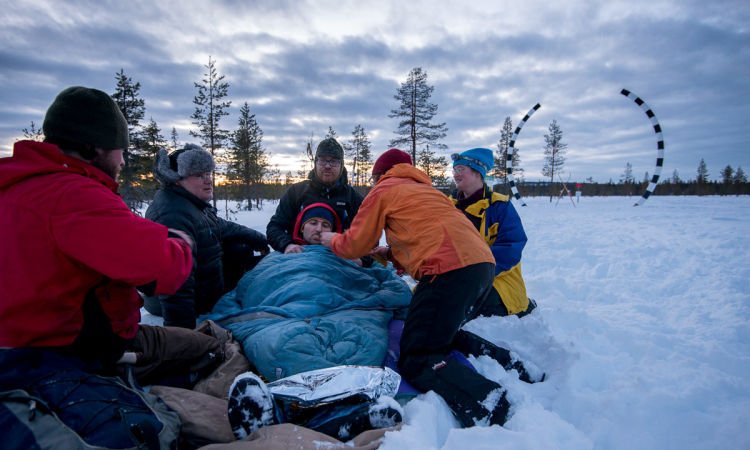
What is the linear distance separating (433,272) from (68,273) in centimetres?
186

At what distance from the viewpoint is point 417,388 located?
2.33 meters

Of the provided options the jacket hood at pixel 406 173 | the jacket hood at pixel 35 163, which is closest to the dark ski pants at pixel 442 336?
the jacket hood at pixel 406 173

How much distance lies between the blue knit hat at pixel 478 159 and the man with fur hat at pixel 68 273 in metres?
2.89

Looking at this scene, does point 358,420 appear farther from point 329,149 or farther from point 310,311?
point 329,149

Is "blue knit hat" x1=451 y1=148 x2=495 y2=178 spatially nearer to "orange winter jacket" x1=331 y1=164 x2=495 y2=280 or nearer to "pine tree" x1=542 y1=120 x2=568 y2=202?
"orange winter jacket" x1=331 y1=164 x2=495 y2=280

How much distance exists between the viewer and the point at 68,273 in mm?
1445

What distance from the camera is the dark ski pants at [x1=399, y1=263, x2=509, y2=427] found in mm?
2166

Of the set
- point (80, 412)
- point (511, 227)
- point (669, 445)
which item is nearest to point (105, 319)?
point (80, 412)

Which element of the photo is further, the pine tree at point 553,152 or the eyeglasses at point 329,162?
the pine tree at point 553,152

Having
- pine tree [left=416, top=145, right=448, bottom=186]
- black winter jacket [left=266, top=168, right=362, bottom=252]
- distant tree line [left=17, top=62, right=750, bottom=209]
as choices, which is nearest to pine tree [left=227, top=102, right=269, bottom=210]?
distant tree line [left=17, top=62, right=750, bottom=209]

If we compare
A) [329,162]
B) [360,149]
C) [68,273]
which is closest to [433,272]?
[68,273]

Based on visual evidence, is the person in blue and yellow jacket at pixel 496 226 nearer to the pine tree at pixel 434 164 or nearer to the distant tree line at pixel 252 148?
the distant tree line at pixel 252 148

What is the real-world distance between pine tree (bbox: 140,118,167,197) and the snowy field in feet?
59.3

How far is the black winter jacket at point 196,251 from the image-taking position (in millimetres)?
2777
